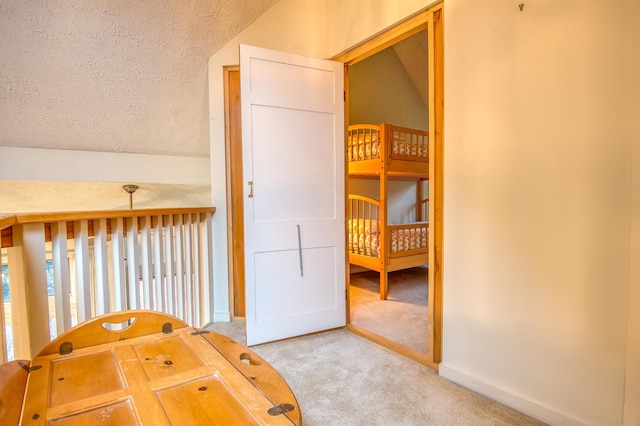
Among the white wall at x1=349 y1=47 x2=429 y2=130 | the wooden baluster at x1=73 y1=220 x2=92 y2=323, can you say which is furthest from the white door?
the white wall at x1=349 y1=47 x2=429 y2=130

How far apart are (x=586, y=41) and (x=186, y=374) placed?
1.79 metres

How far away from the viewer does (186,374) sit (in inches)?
31.6

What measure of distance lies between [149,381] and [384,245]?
9.64 feet

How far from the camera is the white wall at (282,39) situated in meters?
2.35

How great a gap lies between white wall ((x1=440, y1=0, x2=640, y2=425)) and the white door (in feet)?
3.05

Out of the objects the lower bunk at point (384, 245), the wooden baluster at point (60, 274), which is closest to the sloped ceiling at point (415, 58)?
the lower bunk at point (384, 245)

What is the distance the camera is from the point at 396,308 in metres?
3.12

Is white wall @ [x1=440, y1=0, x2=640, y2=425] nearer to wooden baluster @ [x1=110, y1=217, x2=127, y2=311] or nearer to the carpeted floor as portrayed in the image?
the carpeted floor

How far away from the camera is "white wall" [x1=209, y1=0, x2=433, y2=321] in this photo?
2354 mm

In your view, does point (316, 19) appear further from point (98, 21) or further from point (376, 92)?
point (376, 92)

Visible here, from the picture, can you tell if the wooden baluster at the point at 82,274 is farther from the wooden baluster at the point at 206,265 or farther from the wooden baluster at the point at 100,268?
the wooden baluster at the point at 206,265

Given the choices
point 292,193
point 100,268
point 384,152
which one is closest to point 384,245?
point 384,152

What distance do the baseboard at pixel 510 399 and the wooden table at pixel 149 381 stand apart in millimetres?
1308

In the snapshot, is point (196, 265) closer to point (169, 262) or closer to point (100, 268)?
point (169, 262)
